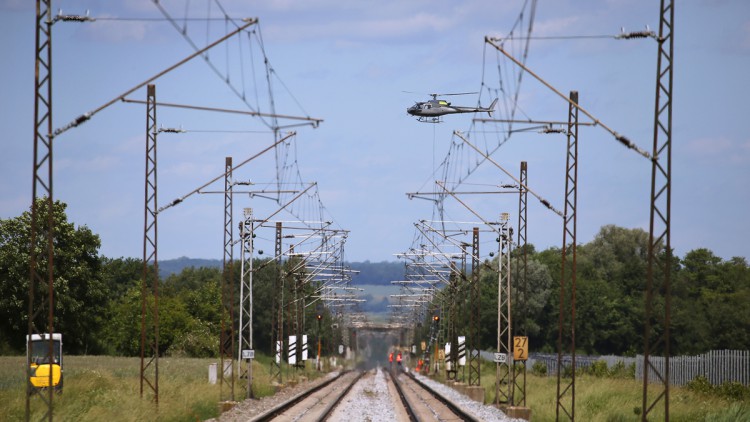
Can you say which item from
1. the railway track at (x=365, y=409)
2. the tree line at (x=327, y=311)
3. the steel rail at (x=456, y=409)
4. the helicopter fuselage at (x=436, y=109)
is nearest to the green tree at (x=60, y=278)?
the tree line at (x=327, y=311)

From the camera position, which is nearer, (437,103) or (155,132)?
(155,132)

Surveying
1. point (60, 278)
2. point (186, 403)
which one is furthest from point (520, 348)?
point (60, 278)

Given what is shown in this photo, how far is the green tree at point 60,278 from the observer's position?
8038cm

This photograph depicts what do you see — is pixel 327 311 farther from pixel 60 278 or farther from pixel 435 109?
pixel 435 109

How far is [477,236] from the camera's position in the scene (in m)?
60.2

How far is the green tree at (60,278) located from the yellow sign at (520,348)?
4723 centimetres

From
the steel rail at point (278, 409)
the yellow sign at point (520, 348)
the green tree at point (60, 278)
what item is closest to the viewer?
the steel rail at point (278, 409)

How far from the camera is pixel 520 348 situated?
3975 centimetres

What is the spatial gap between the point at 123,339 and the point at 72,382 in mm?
64383

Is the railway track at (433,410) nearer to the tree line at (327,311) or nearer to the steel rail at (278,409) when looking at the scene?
the steel rail at (278,409)

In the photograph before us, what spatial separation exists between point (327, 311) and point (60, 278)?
45535 mm

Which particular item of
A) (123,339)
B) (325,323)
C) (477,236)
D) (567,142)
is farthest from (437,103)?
(325,323)

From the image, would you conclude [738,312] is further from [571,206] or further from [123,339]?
[571,206]

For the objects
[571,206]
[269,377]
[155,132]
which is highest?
[155,132]
